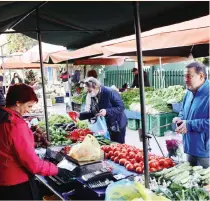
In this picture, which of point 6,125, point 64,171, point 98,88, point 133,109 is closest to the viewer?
point 6,125

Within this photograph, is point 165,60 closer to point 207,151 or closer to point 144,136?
point 207,151

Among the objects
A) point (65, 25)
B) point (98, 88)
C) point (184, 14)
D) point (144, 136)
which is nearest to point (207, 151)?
point (144, 136)

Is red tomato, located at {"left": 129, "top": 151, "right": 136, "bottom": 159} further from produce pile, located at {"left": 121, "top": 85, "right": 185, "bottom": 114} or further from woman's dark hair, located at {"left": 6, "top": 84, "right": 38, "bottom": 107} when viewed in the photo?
produce pile, located at {"left": 121, "top": 85, "right": 185, "bottom": 114}

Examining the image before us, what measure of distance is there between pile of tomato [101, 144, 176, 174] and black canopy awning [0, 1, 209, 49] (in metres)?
1.37

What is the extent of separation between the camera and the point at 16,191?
2.65 meters

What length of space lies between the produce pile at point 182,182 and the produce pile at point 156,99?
6234 mm

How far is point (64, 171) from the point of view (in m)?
2.85

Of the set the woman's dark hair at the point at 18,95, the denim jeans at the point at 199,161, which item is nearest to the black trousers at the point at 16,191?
the woman's dark hair at the point at 18,95

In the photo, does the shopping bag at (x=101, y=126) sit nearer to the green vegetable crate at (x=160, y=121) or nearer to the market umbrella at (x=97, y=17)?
the market umbrella at (x=97, y=17)

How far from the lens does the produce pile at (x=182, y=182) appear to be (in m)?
2.36

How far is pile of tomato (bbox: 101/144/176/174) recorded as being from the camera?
9.99 feet

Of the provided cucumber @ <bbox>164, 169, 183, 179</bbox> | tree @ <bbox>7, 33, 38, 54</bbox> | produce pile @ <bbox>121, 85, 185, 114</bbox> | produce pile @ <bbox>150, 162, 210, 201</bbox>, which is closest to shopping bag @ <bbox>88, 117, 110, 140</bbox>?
produce pile @ <bbox>150, 162, 210, 201</bbox>

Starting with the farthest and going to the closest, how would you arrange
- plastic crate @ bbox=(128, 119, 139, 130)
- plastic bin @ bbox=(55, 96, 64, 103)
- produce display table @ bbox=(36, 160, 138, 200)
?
plastic bin @ bbox=(55, 96, 64, 103) < plastic crate @ bbox=(128, 119, 139, 130) < produce display table @ bbox=(36, 160, 138, 200)

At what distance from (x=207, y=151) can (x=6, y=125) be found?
90.4 inches
